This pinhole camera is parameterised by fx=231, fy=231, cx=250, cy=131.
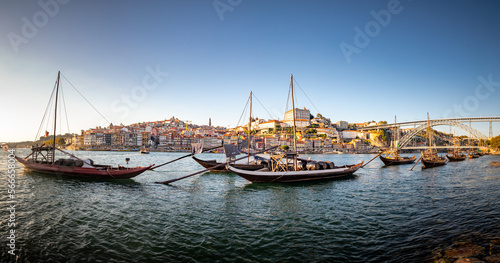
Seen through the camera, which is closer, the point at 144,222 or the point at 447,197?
the point at 144,222

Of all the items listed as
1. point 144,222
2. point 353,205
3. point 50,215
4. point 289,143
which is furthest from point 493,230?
point 289,143

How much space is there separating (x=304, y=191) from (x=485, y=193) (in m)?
10.3

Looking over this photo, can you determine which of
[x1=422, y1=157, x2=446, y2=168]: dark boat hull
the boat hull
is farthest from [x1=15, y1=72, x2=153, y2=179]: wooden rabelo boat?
[x1=422, y1=157, x2=446, y2=168]: dark boat hull

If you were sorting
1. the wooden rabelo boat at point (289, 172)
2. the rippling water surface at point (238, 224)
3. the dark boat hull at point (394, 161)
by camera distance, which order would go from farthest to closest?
1. the dark boat hull at point (394, 161)
2. the wooden rabelo boat at point (289, 172)
3. the rippling water surface at point (238, 224)

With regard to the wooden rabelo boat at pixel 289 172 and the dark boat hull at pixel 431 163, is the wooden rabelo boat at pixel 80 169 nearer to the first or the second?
the wooden rabelo boat at pixel 289 172

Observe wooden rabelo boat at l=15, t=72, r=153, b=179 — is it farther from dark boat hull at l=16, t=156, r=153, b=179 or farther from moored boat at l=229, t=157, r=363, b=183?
moored boat at l=229, t=157, r=363, b=183

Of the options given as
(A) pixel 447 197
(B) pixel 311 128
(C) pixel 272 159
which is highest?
(B) pixel 311 128

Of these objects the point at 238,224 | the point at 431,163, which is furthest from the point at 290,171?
the point at 431,163

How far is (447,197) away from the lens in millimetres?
12695

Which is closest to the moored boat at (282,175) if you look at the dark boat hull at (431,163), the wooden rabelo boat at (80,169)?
the wooden rabelo boat at (80,169)

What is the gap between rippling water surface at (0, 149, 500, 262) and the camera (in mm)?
5918

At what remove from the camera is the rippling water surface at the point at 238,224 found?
19.4 ft

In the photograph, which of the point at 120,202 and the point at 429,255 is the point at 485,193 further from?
the point at 120,202

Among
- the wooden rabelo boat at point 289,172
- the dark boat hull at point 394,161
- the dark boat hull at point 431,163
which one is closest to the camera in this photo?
the wooden rabelo boat at point 289,172
